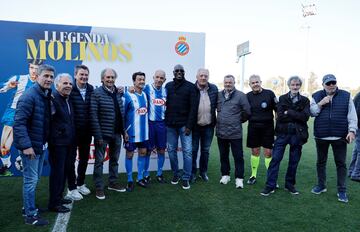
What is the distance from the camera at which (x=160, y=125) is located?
536cm

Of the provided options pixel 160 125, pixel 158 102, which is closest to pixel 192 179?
pixel 160 125

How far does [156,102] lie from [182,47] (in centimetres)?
171

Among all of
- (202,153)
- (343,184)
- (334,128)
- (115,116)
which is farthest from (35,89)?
(343,184)

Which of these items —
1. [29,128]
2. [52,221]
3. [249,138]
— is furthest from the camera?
[249,138]

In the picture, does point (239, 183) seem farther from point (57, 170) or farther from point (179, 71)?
point (57, 170)

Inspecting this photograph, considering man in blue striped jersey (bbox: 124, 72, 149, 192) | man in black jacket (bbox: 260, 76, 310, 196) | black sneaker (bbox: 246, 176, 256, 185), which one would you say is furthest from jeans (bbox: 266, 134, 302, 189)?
man in blue striped jersey (bbox: 124, 72, 149, 192)

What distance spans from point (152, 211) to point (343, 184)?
2884 mm

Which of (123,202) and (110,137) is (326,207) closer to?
(123,202)

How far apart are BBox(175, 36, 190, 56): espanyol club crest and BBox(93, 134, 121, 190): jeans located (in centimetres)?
242

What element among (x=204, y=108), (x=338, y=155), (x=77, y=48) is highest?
(x=77, y=48)

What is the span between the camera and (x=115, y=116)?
472 cm

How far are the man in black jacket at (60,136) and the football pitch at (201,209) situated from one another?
0.29m

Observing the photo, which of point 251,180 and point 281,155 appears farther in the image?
point 251,180

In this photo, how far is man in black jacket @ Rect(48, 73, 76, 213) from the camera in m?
3.85
